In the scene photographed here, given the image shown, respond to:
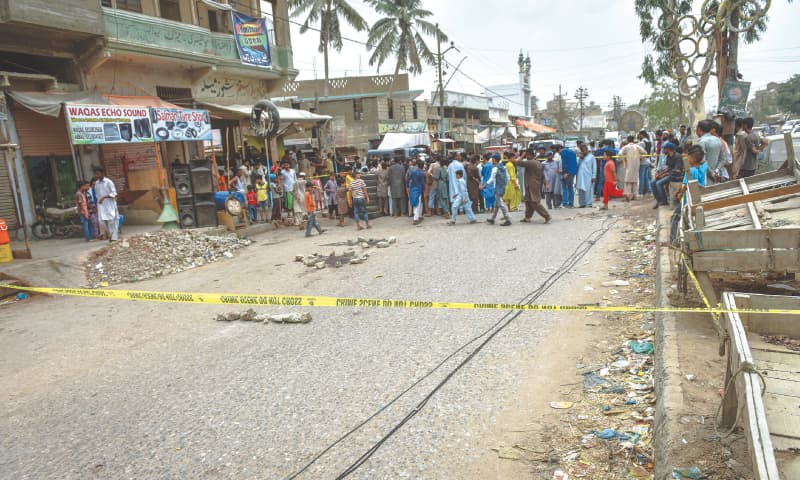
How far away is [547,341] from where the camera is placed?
196 inches

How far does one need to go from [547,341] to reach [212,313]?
14.2ft

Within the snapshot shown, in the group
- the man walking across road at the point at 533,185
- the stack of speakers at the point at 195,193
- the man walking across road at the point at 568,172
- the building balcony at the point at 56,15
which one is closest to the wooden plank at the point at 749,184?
the man walking across road at the point at 533,185

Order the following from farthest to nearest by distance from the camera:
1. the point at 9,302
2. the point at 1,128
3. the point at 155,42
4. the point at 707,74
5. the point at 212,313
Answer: the point at 155,42 < the point at 707,74 < the point at 1,128 < the point at 9,302 < the point at 212,313

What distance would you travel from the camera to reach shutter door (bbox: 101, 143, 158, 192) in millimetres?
14516

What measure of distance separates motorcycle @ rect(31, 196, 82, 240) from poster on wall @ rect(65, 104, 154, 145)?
6.20ft

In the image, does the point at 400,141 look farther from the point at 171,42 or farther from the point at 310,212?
the point at 171,42

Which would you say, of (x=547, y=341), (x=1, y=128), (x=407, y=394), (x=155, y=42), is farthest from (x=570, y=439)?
(x=155, y=42)

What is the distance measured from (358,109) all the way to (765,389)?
110 ft

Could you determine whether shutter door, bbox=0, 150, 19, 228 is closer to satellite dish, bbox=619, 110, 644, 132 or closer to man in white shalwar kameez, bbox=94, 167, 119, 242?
man in white shalwar kameez, bbox=94, 167, 119, 242

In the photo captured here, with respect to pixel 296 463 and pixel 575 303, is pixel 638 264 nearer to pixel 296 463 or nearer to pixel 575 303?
pixel 575 303

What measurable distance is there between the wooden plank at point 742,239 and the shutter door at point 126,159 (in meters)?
13.9

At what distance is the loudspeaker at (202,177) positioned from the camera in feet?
41.3

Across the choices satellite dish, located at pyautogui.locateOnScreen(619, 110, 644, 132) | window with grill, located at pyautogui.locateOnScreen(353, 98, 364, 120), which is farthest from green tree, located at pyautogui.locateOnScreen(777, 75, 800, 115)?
satellite dish, located at pyautogui.locateOnScreen(619, 110, 644, 132)

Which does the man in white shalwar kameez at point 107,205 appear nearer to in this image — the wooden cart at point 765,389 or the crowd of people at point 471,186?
the crowd of people at point 471,186
